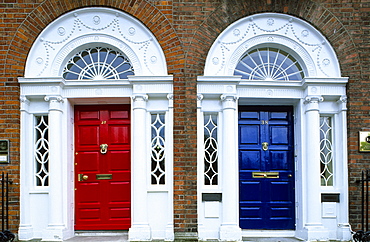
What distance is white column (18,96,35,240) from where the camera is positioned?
713 centimetres

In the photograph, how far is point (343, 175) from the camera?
7316 millimetres

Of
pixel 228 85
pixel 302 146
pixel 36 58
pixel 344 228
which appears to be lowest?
pixel 344 228

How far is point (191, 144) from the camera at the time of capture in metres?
7.20

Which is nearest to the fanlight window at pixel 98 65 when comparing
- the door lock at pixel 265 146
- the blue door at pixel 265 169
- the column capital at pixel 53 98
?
the column capital at pixel 53 98

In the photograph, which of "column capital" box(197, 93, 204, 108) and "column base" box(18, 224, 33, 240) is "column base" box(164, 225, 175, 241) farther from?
"column base" box(18, 224, 33, 240)

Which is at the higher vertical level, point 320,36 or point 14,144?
point 320,36

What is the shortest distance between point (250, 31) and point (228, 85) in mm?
1108

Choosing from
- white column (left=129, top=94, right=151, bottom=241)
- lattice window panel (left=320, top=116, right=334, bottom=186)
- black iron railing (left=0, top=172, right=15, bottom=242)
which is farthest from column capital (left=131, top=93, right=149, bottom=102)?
lattice window panel (left=320, top=116, right=334, bottom=186)

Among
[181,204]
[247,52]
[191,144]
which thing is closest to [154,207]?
[181,204]

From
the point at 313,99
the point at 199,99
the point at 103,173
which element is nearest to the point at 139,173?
the point at 103,173

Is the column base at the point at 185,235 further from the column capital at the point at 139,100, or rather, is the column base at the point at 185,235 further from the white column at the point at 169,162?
the column capital at the point at 139,100

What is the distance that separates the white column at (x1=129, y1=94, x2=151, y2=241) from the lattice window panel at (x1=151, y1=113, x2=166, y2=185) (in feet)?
0.56

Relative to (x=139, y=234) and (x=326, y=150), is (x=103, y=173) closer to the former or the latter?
(x=139, y=234)

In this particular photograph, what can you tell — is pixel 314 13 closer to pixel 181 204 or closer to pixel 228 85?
pixel 228 85
